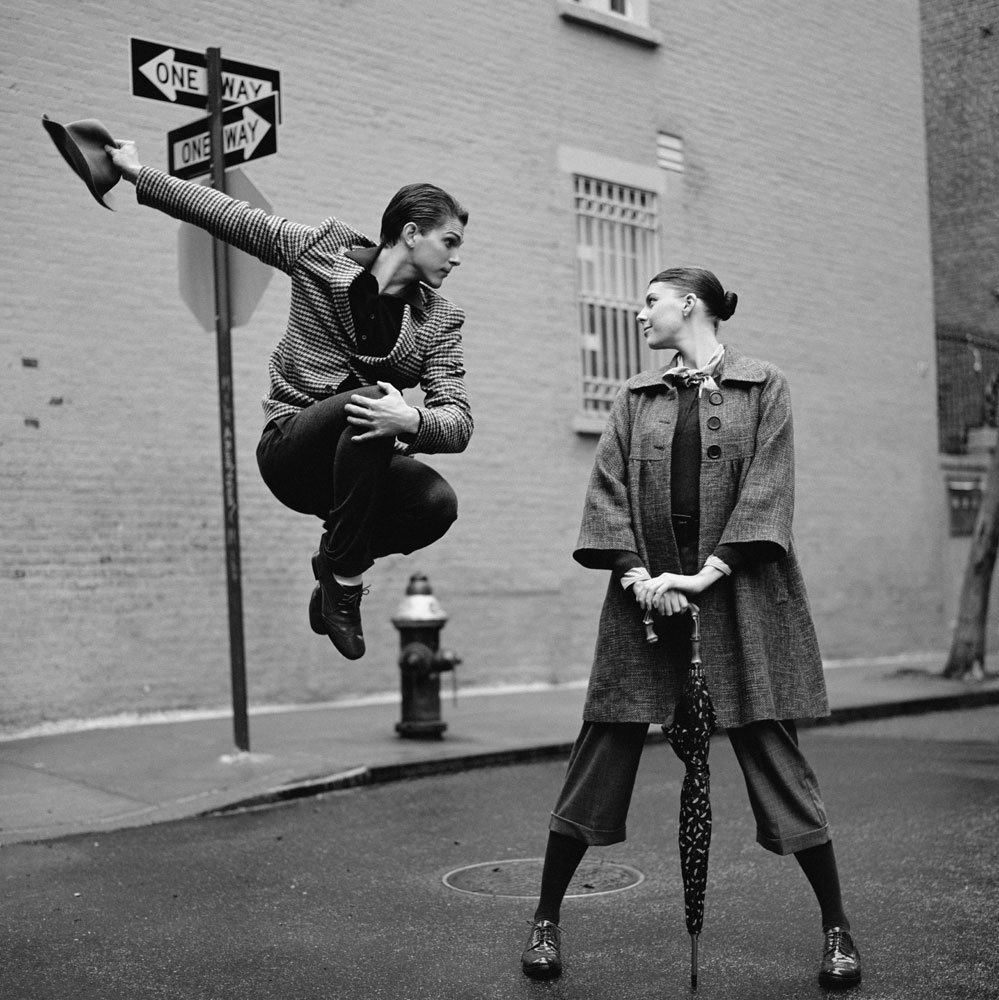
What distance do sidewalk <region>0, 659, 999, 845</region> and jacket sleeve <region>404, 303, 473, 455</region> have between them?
386 cm

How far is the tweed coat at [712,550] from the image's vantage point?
14.6 ft

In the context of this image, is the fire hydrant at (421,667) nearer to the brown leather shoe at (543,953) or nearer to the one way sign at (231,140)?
the one way sign at (231,140)

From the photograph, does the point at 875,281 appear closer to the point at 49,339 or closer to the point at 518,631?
the point at 518,631

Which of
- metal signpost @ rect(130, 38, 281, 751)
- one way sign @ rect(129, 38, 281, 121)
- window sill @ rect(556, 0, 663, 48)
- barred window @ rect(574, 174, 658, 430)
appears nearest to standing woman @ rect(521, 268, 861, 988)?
one way sign @ rect(129, 38, 281, 121)

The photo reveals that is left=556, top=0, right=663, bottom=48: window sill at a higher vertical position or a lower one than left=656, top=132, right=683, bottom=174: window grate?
higher

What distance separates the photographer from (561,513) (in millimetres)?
13328

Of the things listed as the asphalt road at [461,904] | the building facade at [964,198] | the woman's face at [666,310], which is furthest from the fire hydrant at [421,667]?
the building facade at [964,198]

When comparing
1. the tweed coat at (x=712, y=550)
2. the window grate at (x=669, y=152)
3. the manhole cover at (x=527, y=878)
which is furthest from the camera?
the window grate at (x=669, y=152)

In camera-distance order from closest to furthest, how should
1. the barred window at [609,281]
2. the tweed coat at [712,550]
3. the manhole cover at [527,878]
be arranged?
Answer: the tweed coat at [712,550]
the manhole cover at [527,878]
the barred window at [609,281]

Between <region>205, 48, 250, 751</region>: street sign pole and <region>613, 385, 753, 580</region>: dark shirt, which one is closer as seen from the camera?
<region>613, 385, 753, 580</region>: dark shirt

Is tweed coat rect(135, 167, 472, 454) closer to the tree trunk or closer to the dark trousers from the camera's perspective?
the dark trousers

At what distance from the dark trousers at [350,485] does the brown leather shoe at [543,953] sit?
1.48 meters

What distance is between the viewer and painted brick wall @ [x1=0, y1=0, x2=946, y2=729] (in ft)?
33.0

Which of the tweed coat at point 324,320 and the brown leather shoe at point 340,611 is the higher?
the tweed coat at point 324,320
